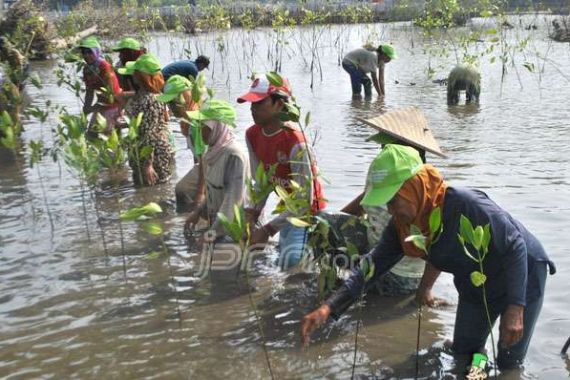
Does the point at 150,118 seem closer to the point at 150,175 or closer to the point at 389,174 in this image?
the point at 150,175

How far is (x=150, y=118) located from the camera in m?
5.82

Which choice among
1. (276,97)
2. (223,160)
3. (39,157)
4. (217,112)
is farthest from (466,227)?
(39,157)

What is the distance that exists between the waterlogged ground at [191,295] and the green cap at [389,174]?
1112mm

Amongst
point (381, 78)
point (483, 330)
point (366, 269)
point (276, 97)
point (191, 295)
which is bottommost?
point (191, 295)

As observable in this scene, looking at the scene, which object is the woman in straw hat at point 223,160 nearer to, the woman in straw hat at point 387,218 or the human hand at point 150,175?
the woman in straw hat at point 387,218

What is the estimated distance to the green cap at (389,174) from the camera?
2.44m

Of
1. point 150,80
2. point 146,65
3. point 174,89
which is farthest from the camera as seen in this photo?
point 150,80

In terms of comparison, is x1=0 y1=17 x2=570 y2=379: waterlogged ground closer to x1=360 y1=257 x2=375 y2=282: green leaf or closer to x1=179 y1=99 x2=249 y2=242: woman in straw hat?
x1=179 y1=99 x2=249 y2=242: woman in straw hat

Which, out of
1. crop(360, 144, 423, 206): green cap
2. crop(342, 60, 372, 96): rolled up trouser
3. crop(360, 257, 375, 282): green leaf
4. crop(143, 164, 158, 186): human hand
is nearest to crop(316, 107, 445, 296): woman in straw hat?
crop(360, 257, 375, 282): green leaf

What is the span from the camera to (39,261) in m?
4.66

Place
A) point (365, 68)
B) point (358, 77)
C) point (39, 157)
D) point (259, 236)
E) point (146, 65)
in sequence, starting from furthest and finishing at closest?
point (358, 77) < point (365, 68) < point (146, 65) < point (39, 157) < point (259, 236)

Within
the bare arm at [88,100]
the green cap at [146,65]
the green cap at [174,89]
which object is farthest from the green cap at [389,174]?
the bare arm at [88,100]

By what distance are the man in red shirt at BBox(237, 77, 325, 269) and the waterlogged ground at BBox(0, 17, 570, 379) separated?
319 millimetres

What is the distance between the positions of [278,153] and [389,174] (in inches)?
61.4
